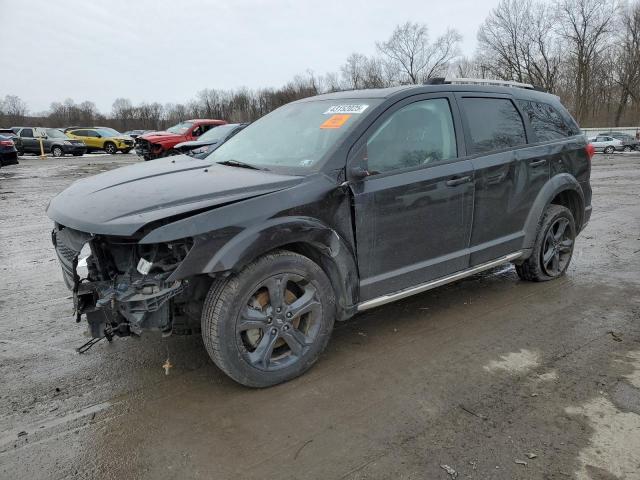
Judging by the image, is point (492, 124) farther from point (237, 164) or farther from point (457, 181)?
point (237, 164)

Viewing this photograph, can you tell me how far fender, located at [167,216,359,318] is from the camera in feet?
8.59

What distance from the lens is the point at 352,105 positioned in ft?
12.0

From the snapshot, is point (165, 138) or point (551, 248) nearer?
point (551, 248)

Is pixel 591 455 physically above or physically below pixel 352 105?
below

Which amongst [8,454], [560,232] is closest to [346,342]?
[8,454]

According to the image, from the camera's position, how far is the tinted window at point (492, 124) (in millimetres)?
4027

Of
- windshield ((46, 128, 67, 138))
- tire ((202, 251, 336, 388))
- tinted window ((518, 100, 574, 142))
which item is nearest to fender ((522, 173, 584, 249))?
tinted window ((518, 100, 574, 142))

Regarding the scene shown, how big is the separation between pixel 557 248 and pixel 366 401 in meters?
3.09

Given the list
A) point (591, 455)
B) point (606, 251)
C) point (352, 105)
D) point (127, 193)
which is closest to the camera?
point (591, 455)

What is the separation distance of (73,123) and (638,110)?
3586 inches

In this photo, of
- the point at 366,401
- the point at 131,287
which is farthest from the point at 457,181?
the point at 131,287

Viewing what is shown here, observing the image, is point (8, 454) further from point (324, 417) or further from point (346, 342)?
point (346, 342)

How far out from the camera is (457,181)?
12.3 ft

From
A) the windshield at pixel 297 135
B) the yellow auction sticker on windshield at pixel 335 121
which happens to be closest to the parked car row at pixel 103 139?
the windshield at pixel 297 135
